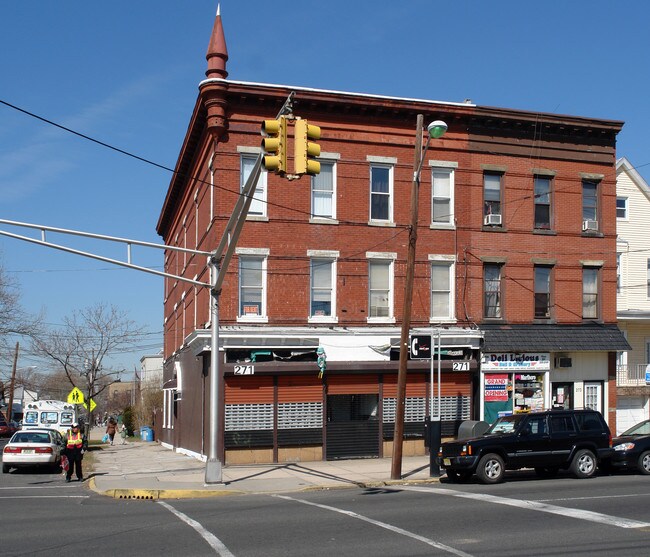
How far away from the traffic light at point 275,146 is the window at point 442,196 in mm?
16390

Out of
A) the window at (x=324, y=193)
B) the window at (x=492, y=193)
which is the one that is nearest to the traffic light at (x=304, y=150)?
the window at (x=324, y=193)

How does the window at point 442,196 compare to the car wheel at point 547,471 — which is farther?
the window at point 442,196

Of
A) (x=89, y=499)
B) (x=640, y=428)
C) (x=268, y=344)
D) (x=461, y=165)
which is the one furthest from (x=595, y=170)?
(x=89, y=499)

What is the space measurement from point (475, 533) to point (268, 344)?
1504 cm

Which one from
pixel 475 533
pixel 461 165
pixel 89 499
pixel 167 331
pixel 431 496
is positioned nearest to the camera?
pixel 475 533

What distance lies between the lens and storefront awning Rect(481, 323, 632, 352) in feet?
96.3

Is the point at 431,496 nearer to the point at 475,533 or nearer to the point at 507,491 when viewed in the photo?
the point at 507,491

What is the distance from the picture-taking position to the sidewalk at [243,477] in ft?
65.9

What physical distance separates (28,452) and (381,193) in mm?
14238

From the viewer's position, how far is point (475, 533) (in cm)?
1240

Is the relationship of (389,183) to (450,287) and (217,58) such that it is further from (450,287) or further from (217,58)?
(217,58)

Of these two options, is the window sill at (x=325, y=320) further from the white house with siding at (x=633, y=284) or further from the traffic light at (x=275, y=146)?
the traffic light at (x=275, y=146)

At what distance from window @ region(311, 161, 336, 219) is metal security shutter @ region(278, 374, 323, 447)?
5.48 meters

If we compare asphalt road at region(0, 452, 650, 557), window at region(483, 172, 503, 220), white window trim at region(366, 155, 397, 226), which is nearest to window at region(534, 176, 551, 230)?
window at region(483, 172, 503, 220)
